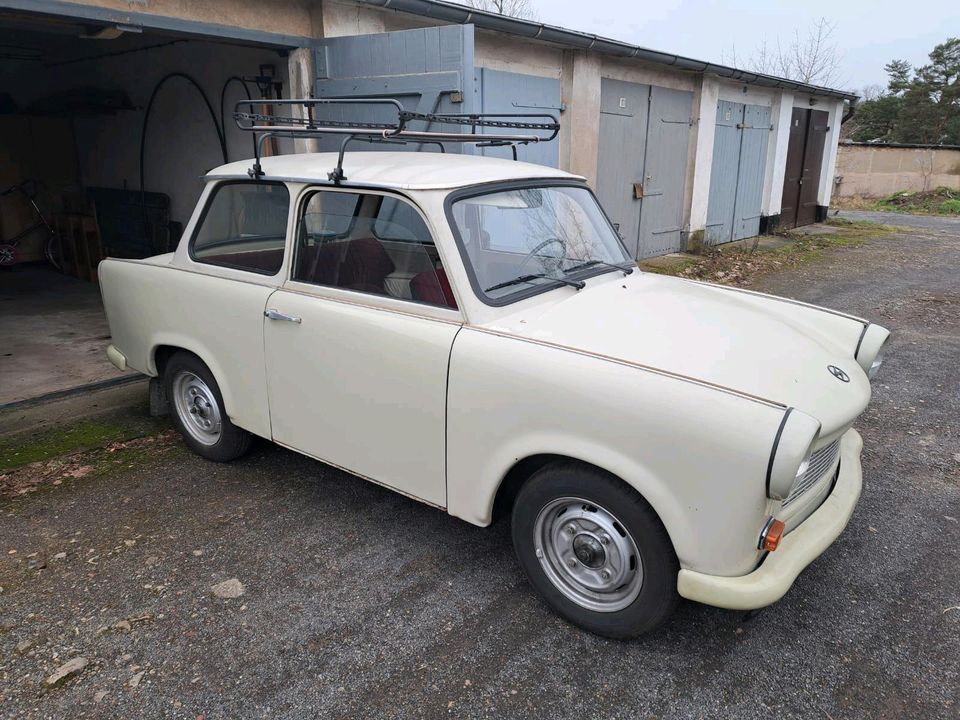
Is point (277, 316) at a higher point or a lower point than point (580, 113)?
lower

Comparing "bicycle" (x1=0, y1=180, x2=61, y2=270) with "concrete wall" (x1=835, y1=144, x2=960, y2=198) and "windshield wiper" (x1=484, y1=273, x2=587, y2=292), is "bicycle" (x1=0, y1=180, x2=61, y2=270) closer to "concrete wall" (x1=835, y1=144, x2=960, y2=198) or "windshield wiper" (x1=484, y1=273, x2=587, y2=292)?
"windshield wiper" (x1=484, y1=273, x2=587, y2=292)

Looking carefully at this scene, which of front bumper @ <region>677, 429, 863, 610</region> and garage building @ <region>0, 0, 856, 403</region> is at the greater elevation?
garage building @ <region>0, 0, 856, 403</region>

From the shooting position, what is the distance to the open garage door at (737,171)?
41.0 feet

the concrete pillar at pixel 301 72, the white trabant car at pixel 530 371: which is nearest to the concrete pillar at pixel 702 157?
the concrete pillar at pixel 301 72

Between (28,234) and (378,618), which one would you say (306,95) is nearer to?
(378,618)

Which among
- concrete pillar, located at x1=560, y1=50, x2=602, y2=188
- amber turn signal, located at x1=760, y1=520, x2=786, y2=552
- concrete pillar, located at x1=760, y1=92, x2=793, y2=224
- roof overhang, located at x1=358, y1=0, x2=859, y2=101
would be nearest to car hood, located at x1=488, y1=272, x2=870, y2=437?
amber turn signal, located at x1=760, y1=520, x2=786, y2=552

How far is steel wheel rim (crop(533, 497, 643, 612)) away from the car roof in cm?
153

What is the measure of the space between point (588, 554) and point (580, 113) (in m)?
7.58

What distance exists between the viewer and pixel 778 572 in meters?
2.43

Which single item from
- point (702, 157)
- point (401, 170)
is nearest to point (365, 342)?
point (401, 170)

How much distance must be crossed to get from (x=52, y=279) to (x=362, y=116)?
232 inches

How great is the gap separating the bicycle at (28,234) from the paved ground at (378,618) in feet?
23.8

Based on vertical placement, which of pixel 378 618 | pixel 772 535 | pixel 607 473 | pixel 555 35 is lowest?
pixel 378 618

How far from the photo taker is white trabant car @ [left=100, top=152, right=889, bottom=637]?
239cm
